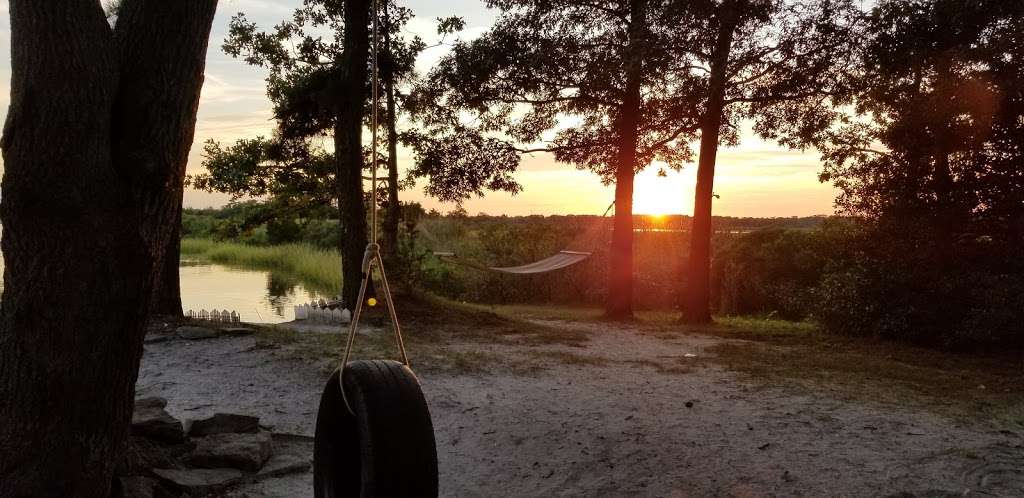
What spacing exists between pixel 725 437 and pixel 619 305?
6.54 metres

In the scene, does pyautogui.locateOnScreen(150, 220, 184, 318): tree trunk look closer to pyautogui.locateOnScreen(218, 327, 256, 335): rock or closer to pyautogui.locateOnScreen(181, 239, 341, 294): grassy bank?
pyautogui.locateOnScreen(218, 327, 256, 335): rock

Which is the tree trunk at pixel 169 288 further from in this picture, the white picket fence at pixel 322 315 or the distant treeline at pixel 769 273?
the distant treeline at pixel 769 273

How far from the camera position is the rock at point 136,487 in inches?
121

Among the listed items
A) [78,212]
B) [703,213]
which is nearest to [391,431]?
[78,212]

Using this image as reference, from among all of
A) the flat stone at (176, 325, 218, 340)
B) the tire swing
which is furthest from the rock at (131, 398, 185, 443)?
the flat stone at (176, 325, 218, 340)

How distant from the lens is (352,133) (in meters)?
9.22

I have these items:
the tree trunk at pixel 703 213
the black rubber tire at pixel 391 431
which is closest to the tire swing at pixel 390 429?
the black rubber tire at pixel 391 431

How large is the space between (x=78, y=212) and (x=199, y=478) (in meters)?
1.49

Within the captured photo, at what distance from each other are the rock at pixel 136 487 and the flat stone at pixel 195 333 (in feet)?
14.9

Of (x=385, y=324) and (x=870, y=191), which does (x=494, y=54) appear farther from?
(x=870, y=191)

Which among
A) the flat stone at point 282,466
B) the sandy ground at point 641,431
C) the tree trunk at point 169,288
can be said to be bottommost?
the flat stone at point 282,466

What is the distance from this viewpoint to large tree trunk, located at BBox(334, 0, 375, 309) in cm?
914

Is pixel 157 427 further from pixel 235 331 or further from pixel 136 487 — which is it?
pixel 235 331

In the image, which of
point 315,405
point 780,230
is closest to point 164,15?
point 315,405
